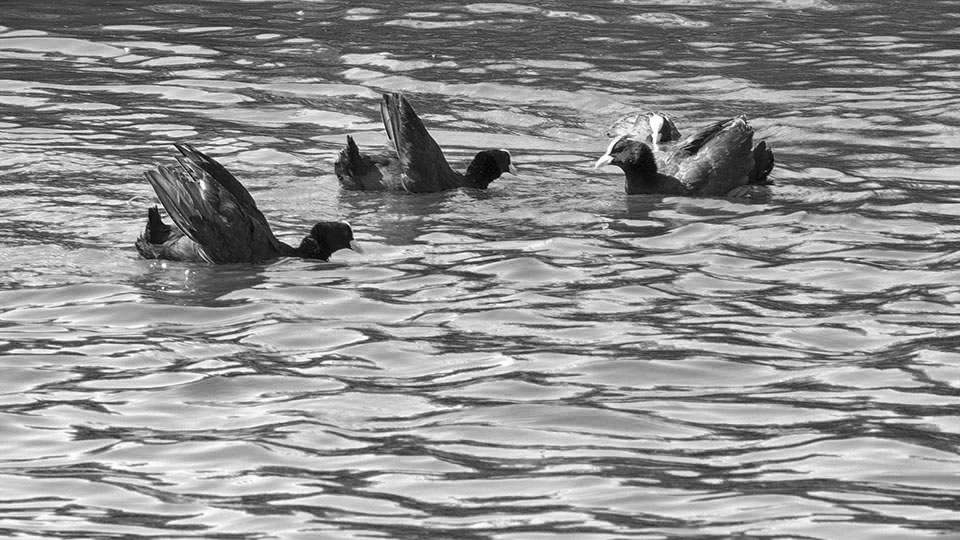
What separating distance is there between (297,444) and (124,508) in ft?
3.24

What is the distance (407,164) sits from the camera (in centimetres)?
1382

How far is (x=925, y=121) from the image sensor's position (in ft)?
52.7

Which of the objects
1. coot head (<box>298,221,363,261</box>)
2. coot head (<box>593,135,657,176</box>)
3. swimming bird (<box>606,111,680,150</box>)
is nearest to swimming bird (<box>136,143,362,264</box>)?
coot head (<box>298,221,363,261</box>)

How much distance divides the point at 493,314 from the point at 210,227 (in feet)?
7.89

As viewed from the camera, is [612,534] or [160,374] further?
[160,374]

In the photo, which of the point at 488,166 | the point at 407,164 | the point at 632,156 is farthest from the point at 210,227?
the point at 632,156

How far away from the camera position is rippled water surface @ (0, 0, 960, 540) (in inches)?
270

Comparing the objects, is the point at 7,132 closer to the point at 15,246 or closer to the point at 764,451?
the point at 15,246

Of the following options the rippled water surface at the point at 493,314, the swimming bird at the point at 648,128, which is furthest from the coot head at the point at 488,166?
the swimming bird at the point at 648,128

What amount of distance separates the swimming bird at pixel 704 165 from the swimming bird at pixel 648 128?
88 centimetres

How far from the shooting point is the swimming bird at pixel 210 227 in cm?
1143

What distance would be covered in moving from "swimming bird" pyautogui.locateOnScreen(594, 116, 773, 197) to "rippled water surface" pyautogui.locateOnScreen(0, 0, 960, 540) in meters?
0.27

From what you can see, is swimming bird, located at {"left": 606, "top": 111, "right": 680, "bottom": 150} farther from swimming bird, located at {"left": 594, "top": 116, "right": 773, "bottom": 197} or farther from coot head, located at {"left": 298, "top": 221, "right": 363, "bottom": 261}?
coot head, located at {"left": 298, "top": 221, "right": 363, "bottom": 261}

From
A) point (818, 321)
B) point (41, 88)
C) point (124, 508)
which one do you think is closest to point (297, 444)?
point (124, 508)
